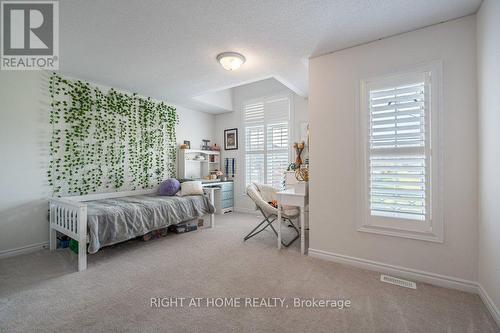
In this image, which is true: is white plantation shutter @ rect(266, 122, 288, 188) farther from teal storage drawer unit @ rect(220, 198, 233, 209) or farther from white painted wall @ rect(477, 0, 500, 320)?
white painted wall @ rect(477, 0, 500, 320)

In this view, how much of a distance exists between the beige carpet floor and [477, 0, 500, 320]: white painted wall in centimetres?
33

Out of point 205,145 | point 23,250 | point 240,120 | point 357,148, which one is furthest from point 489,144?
point 23,250

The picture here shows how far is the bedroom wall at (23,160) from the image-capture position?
2.72 meters

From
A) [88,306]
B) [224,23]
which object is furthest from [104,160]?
[224,23]

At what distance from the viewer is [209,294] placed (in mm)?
1924

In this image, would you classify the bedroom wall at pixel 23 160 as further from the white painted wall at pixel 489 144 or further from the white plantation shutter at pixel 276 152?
the white painted wall at pixel 489 144

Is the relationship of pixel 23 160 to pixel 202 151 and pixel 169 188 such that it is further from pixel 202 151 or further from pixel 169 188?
pixel 202 151

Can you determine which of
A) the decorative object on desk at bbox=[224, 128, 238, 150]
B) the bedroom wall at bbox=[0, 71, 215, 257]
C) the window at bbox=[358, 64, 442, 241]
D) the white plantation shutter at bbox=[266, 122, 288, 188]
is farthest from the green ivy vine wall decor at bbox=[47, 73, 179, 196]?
the window at bbox=[358, 64, 442, 241]

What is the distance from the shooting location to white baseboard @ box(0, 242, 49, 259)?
8.85ft

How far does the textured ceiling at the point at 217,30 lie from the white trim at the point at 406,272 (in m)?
2.34

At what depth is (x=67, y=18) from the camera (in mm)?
1984

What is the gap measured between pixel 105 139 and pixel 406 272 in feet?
14.5

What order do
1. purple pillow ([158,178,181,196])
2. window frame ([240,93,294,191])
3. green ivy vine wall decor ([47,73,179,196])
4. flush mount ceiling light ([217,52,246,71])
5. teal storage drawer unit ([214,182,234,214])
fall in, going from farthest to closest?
teal storage drawer unit ([214,182,234,214]), window frame ([240,93,294,191]), purple pillow ([158,178,181,196]), green ivy vine wall decor ([47,73,179,196]), flush mount ceiling light ([217,52,246,71])

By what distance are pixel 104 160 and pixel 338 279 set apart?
12.4 ft
